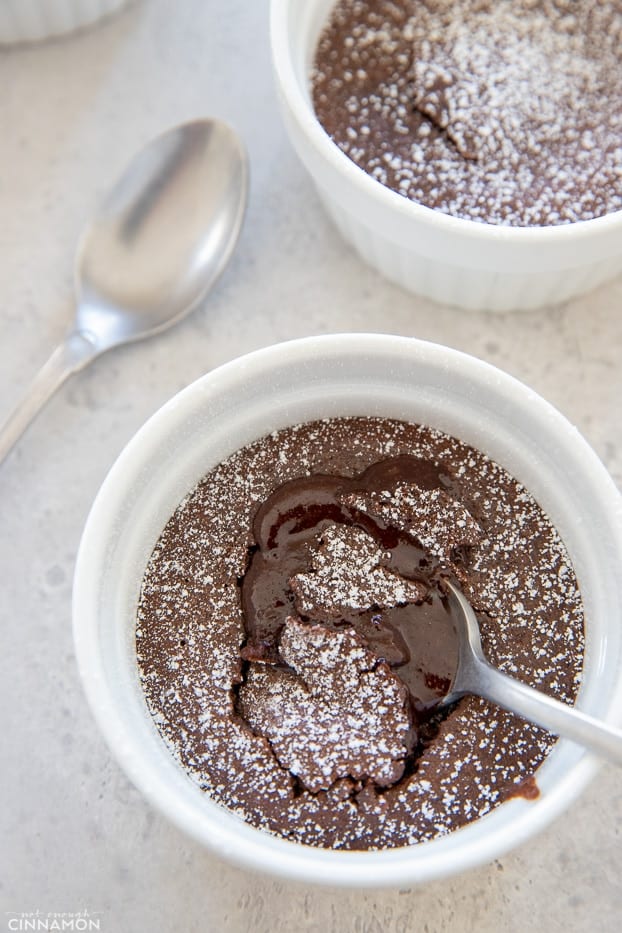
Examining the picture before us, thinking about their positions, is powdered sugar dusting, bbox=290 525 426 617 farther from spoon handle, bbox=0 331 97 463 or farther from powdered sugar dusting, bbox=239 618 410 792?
spoon handle, bbox=0 331 97 463

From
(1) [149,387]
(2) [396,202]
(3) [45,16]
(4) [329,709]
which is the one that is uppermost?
(3) [45,16]

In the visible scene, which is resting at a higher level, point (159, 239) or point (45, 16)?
point (45, 16)

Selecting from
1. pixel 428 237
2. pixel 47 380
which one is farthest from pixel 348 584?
pixel 47 380

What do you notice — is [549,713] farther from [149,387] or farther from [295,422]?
[149,387]

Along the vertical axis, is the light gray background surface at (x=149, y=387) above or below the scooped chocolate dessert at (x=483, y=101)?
below

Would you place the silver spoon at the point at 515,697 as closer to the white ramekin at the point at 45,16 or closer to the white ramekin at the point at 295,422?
the white ramekin at the point at 295,422

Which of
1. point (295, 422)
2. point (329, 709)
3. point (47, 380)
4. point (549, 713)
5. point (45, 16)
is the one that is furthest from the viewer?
point (45, 16)

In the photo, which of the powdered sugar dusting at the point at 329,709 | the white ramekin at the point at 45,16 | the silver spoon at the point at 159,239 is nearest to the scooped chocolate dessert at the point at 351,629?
the powdered sugar dusting at the point at 329,709
